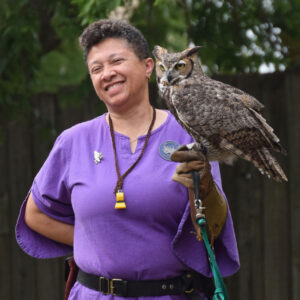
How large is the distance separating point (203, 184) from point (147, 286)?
43 cm

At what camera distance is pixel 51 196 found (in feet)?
7.90

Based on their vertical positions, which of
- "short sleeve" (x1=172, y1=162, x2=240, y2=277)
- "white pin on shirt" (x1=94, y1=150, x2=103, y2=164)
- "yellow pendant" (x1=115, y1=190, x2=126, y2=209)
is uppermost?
"white pin on shirt" (x1=94, y1=150, x2=103, y2=164)

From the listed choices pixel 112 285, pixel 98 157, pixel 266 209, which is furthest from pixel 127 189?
pixel 266 209

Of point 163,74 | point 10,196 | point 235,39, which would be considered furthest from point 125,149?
point 10,196

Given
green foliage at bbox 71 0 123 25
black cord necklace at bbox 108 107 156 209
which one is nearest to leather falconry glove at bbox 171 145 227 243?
black cord necklace at bbox 108 107 156 209

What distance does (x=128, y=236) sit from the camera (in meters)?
2.14

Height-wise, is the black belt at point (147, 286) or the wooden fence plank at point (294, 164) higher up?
the wooden fence plank at point (294, 164)

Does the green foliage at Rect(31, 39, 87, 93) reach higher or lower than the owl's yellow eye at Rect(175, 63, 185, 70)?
higher

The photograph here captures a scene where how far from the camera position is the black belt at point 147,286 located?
2.12 meters

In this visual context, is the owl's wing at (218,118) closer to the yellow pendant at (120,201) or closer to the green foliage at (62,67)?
the yellow pendant at (120,201)

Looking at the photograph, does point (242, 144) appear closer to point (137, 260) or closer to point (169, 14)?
point (137, 260)

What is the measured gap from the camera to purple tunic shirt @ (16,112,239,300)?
2.12 metres

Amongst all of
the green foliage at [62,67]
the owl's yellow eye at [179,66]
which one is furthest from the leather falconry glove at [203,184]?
the green foliage at [62,67]

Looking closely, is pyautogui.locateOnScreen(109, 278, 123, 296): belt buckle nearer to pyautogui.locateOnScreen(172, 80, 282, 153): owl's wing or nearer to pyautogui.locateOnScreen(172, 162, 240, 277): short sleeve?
pyautogui.locateOnScreen(172, 162, 240, 277): short sleeve
